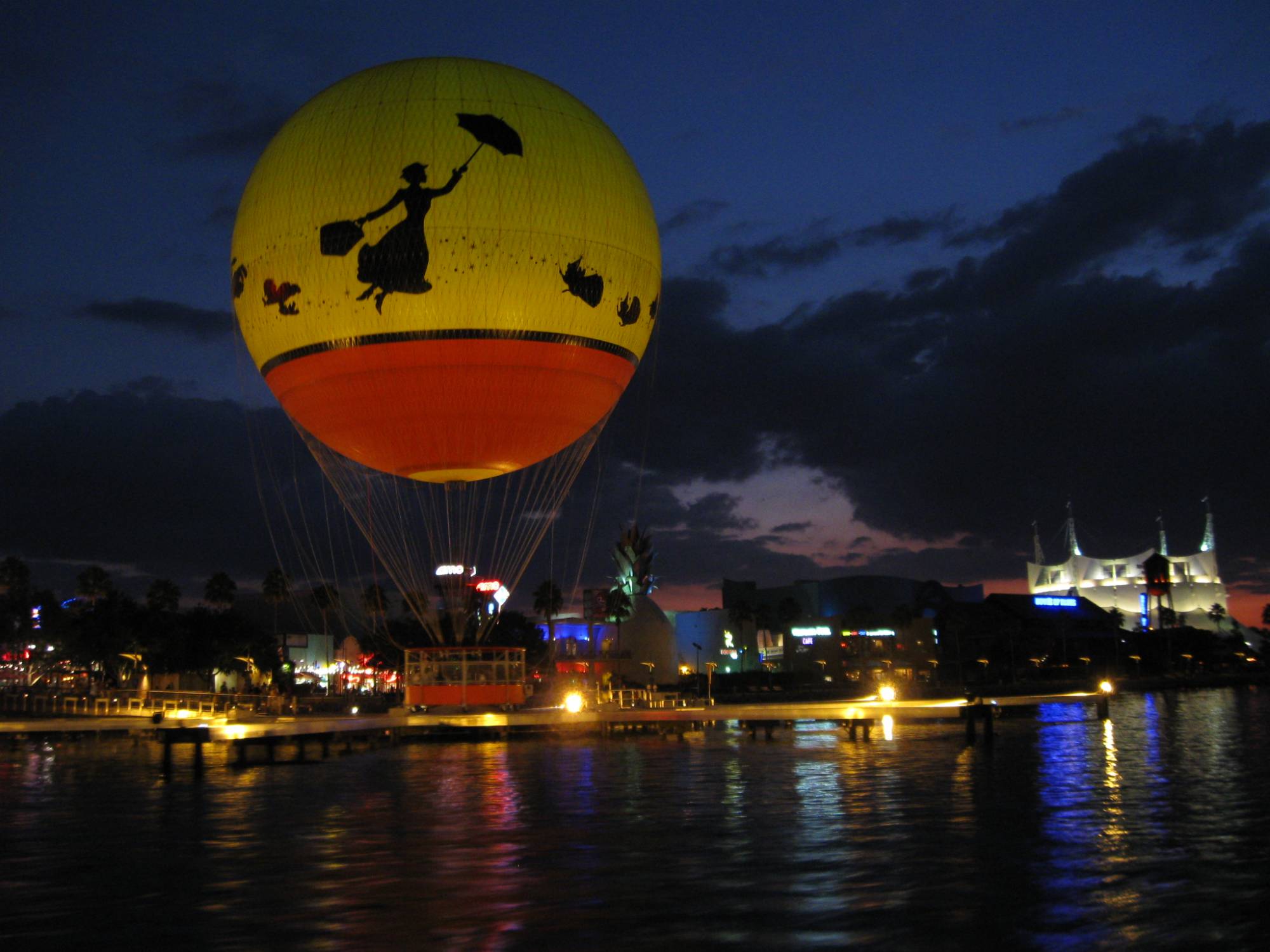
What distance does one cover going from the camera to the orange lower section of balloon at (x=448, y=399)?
32.7 metres

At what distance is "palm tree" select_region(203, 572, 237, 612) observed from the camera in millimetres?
108312

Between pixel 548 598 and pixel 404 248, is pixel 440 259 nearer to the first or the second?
pixel 404 248

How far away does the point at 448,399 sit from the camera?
109ft

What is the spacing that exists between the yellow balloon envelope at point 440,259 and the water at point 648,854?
1040 cm

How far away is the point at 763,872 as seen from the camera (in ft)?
70.1

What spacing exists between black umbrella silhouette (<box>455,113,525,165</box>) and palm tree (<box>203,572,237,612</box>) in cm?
8491

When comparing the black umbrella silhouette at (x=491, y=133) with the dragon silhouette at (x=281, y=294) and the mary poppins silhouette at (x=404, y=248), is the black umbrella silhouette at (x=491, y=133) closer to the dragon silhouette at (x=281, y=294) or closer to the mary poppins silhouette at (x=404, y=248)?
the mary poppins silhouette at (x=404, y=248)

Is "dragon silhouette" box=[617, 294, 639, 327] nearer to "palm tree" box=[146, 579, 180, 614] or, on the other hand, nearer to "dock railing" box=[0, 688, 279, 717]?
"dock railing" box=[0, 688, 279, 717]

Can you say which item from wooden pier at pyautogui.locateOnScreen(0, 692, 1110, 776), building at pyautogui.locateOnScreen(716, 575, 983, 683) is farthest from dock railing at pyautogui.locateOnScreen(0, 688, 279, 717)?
building at pyautogui.locateOnScreen(716, 575, 983, 683)

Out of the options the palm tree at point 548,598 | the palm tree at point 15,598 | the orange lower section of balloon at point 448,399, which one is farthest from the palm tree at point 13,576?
the orange lower section of balloon at point 448,399

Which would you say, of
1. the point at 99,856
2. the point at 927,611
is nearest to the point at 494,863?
the point at 99,856

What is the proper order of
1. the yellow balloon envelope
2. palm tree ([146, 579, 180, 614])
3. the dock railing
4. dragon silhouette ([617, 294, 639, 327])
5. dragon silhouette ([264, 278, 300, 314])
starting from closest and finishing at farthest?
the yellow balloon envelope < dragon silhouette ([264, 278, 300, 314]) < dragon silhouette ([617, 294, 639, 327]) < the dock railing < palm tree ([146, 579, 180, 614])

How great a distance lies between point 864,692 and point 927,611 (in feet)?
176

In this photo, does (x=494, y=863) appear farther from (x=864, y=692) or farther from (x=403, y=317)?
(x=864, y=692)
